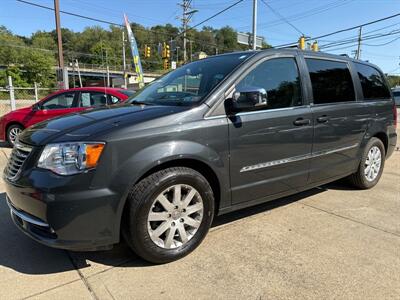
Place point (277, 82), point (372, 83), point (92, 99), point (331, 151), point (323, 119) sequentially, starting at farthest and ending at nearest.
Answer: point (92, 99), point (372, 83), point (331, 151), point (323, 119), point (277, 82)

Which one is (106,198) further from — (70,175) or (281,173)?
(281,173)

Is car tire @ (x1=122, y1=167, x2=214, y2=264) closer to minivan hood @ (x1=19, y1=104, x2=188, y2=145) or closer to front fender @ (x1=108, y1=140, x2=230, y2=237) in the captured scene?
front fender @ (x1=108, y1=140, x2=230, y2=237)

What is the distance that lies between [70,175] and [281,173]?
2.09 metres

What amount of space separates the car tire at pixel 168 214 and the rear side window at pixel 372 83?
2.99 meters

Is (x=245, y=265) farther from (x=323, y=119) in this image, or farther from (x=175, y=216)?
(x=323, y=119)

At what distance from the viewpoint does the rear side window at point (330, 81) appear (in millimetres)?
3942

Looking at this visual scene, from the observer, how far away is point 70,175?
8.07 feet

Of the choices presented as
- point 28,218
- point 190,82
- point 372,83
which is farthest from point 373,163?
point 28,218

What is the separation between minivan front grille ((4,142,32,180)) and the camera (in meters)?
2.72

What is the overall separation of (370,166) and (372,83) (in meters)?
1.18

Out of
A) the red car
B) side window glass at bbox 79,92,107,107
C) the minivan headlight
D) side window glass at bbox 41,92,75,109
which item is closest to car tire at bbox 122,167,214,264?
the minivan headlight

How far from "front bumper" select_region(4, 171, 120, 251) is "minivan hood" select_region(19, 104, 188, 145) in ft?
1.15

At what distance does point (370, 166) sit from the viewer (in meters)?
4.94

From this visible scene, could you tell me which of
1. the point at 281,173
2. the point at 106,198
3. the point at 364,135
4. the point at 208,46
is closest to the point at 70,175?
the point at 106,198
